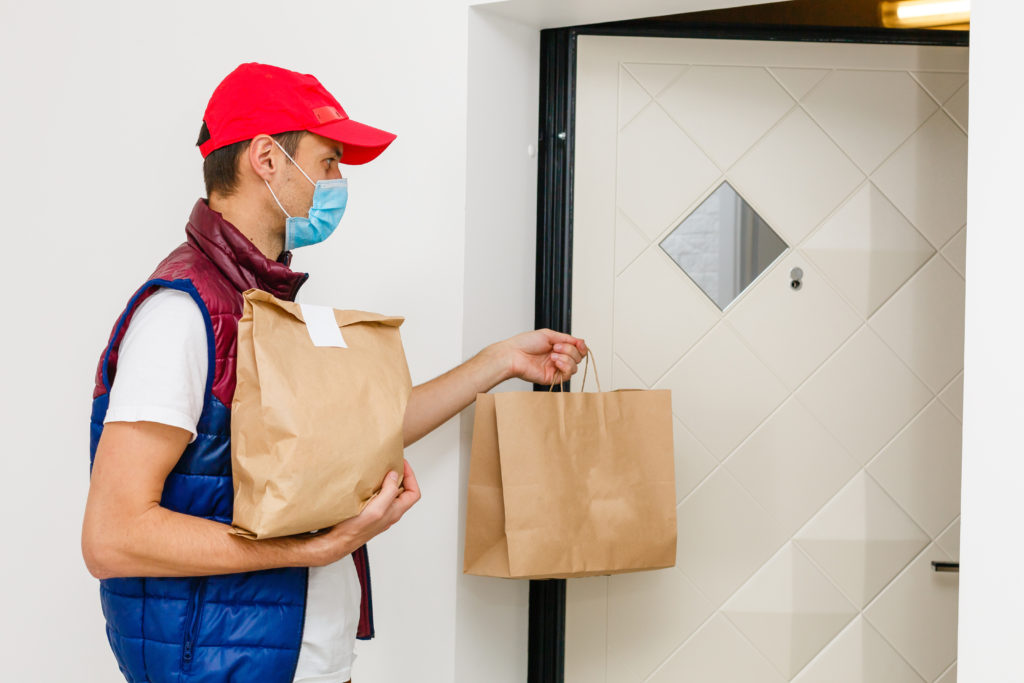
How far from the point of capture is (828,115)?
5.82ft

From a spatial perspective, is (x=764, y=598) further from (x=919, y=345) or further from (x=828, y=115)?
(x=828, y=115)

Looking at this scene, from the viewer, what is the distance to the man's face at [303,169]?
47.8 inches

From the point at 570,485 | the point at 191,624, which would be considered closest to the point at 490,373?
the point at 570,485

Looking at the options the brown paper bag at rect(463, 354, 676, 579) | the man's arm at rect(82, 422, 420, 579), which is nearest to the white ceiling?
the brown paper bag at rect(463, 354, 676, 579)

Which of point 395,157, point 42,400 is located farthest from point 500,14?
point 42,400

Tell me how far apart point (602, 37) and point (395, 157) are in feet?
1.75

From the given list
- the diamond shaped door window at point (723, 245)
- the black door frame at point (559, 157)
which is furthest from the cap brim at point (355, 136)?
the diamond shaped door window at point (723, 245)

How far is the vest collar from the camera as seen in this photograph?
1138mm

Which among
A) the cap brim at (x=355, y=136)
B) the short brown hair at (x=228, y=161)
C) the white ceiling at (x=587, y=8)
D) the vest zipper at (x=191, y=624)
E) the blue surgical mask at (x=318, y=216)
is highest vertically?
the white ceiling at (x=587, y=8)

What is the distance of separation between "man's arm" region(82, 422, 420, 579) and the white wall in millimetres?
952

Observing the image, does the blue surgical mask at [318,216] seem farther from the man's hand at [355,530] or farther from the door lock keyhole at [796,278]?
the door lock keyhole at [796,278]

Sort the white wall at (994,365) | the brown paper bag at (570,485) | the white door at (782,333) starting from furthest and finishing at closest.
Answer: the white door at (782,333) → the brown paper bag at (570,485) → the white wall at (994,365)

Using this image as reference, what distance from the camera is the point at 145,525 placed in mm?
992

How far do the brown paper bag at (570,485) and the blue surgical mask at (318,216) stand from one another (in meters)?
0.41
